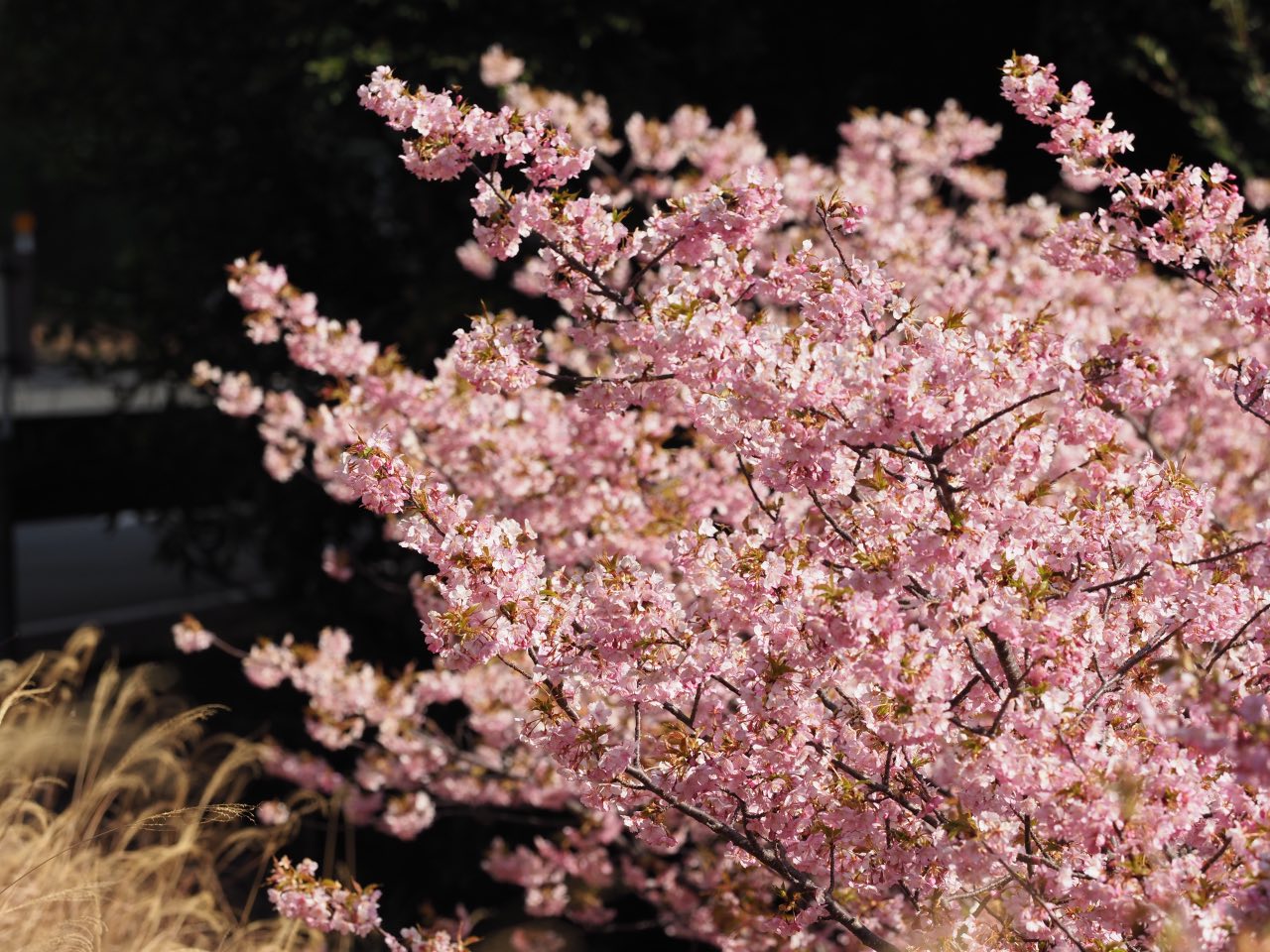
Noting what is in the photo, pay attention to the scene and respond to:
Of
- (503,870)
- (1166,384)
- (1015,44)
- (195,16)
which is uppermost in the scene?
(1015,44)

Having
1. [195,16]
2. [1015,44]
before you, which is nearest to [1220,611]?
[1015,44]

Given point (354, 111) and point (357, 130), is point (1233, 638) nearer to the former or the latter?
point (354, 111)

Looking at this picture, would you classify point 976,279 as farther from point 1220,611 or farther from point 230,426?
point 230,426

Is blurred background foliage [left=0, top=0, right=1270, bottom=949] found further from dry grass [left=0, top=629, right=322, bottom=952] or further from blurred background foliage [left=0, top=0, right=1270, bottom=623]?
dry grass [left=0, top=629, right=322, bottom=952]

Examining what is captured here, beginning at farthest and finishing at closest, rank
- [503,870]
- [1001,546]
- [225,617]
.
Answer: [225,617] < [503,870] < [1001,546]

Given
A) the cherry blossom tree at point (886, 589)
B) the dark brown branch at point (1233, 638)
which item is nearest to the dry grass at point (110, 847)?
the cherry blossom tree at point (886, 589)

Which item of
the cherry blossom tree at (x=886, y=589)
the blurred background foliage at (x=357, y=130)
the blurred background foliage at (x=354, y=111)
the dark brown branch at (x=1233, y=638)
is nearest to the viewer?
the cherry blossom tree at (x=886, y=589)

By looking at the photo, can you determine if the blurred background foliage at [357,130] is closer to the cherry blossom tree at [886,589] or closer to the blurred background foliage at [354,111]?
the blurred background foliage at [354,111]
